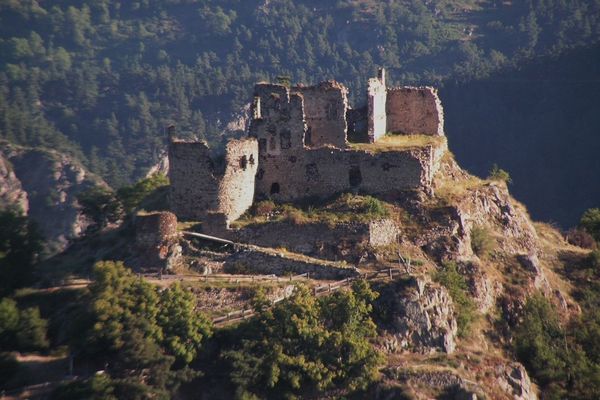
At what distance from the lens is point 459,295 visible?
56.2 meters

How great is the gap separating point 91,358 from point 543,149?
9439cm

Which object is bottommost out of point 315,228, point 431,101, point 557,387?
point 557,387

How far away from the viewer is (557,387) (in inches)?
2178

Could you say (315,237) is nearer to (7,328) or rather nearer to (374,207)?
(374,207)

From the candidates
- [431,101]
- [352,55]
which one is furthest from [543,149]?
[431,101]

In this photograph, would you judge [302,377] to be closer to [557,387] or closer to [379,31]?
[557,387]

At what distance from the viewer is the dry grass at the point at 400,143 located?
202ft

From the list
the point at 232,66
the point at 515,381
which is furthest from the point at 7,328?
the point at 232,66

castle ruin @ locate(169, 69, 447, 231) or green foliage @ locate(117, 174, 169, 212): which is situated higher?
castle ruin @ locate(169, 69, 447, 231)

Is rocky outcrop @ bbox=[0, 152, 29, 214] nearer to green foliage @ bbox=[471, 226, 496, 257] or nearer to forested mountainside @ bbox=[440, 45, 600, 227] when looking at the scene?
forested mountainside @ bbox=[440, 45, 600, 227]

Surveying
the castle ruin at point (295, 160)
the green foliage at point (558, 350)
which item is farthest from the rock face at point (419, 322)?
the castle ruin at point (295, 160)

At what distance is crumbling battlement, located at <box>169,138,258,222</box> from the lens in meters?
58.5

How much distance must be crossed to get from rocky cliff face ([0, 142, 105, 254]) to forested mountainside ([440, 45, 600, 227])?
4819 cm

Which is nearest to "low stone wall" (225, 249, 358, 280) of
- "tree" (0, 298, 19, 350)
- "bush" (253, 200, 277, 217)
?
"bush" (253, 200, 277, 217)
